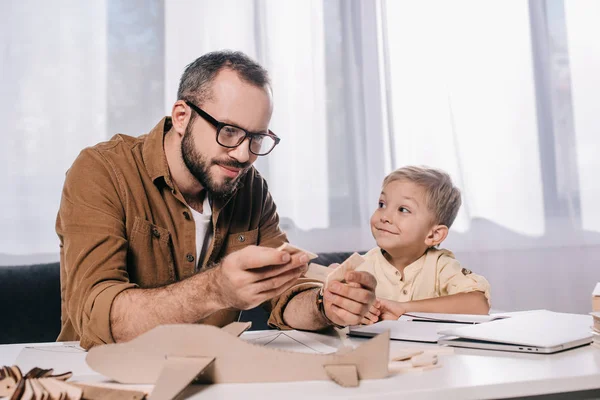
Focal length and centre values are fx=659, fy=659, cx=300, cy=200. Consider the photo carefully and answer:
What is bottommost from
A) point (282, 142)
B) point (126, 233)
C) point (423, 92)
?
point (126, 233)

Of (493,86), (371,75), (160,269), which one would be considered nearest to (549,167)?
(493,86)

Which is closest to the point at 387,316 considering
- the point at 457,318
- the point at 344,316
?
the point at 457,318

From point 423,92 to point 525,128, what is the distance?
550 mm

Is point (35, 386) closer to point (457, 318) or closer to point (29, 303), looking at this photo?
point (457, 318)

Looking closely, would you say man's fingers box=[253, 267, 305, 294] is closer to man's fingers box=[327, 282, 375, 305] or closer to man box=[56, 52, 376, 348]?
man box=[56, 52, 376, 348]

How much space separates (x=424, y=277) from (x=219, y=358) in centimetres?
124

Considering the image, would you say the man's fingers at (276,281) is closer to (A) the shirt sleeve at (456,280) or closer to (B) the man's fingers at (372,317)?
(B) the man's fingers at (372,317)

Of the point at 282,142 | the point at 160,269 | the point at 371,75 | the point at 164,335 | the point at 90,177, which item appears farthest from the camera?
the point at 371,75

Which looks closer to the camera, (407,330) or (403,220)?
(407,330)

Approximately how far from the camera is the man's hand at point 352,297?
1424 mm

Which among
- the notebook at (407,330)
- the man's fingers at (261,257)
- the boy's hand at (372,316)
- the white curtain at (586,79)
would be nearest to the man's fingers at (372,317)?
the boy's hand at (372,316)

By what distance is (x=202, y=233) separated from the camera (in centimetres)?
186

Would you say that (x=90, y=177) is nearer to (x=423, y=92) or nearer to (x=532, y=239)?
(x=423, y=92)

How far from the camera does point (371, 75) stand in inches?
123
